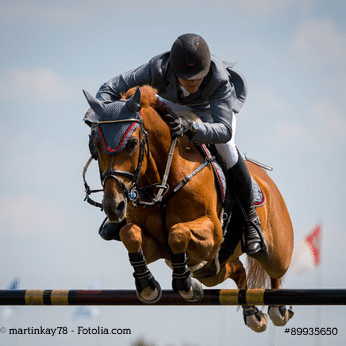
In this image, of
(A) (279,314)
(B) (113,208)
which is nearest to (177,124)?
(B) (113,208)

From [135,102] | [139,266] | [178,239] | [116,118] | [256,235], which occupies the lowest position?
[256,235]

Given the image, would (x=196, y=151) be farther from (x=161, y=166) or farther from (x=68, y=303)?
(x=68, y=303)

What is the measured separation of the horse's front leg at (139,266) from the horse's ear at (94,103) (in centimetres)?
86

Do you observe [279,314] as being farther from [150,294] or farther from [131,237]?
[131,237]

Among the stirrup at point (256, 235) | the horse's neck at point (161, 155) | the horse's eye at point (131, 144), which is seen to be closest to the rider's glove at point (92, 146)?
the horse's eye at point (131, 144)

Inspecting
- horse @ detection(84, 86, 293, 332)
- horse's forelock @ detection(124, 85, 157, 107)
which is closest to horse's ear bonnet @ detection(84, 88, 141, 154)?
horse @ detection(84, 86, 293, 332)

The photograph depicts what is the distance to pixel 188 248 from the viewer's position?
6.96 metres

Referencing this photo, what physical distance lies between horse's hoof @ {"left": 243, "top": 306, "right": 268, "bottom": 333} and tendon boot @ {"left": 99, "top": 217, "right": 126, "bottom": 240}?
213cm

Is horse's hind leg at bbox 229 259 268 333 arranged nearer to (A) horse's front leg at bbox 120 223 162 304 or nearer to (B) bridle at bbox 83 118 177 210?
(A) horse's front leg at bbox 120 223 162 304

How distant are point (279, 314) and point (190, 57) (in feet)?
10.1

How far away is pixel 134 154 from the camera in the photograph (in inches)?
263

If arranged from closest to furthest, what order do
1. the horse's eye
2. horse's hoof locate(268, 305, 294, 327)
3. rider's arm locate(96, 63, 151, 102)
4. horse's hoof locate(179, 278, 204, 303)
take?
1. the horse's eye
2. horse's hoof locate(179, 278, 204, 303)
3. rider's arm locate(96, 63, 151, 102)
4. horse's hoof locate(268, 305, 294, 327)

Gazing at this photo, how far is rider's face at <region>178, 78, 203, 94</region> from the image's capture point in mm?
7222

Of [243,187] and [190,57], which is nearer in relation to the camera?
[190,57]
